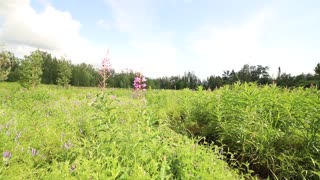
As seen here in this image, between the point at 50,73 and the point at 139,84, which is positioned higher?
the point at 50,73

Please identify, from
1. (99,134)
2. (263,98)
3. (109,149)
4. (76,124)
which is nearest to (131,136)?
(109,149)

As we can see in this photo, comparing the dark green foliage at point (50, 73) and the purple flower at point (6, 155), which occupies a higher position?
the dark green foliage at point (50, 73)

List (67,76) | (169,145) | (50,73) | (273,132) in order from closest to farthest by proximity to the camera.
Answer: (169,145) < (273,132) < (67,76) < (50,73)

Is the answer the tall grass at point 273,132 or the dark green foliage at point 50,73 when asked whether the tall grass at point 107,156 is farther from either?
the dark green foliage at point 50,73

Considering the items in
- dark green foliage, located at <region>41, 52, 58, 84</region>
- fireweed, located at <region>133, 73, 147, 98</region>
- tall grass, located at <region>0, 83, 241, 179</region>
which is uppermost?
dark green foliage, located at <region>41, 52, 58, 84</region>

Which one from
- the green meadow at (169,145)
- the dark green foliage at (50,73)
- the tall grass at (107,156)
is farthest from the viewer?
the dark green foliage at (50,73)

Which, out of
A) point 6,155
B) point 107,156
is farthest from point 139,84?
point 6,155

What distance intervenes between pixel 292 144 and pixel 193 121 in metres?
2.46

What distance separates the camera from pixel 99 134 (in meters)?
3.69

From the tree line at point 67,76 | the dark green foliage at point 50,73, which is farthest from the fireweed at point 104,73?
the dark green foliage at point 50,73

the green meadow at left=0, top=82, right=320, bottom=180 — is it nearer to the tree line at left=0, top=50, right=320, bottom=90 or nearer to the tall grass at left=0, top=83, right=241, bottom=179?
the tall grass at left=0, top=83, right=241, bottom=179

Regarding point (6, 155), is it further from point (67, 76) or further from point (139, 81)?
point (67, 76)

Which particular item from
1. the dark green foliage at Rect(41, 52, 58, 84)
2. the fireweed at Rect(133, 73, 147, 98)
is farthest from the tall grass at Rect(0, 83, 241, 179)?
the dark green foliage at Rect(41, 52, 58, 84)

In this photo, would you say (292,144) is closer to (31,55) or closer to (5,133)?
(5,133)
